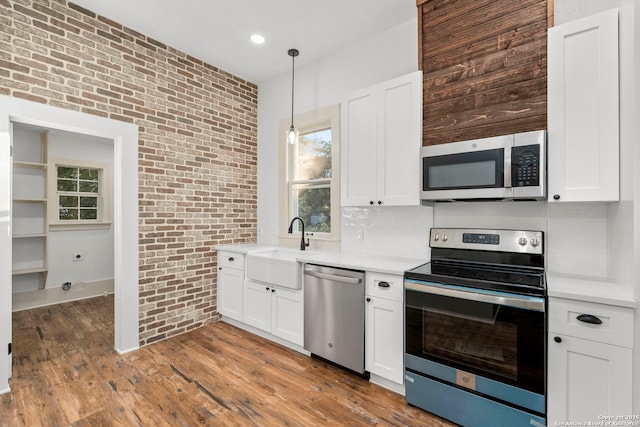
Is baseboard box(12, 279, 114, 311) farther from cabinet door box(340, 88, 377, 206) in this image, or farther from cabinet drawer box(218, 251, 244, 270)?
cabinet door box(340, 88, 377, 206)

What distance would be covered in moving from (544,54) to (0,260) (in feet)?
13.1

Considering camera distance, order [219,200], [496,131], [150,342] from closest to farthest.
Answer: [496,131] → [150,342] → [219,200]

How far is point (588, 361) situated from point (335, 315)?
1570 millimetres

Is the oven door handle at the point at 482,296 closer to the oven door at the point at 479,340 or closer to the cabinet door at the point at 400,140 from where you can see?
the oven door at the point at 479,340

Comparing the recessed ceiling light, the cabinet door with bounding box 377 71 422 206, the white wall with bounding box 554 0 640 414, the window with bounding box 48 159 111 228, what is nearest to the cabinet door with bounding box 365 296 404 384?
the cabinet door with bounding box 377 71 422 206

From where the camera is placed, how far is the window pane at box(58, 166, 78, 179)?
463 cm

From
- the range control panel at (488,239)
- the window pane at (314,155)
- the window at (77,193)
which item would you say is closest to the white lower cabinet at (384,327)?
the range control panel at (488,239)

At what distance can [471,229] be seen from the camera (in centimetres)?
229

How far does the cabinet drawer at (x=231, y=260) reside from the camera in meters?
3.36

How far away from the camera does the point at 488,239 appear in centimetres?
221

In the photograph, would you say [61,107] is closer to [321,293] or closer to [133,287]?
[133,287]

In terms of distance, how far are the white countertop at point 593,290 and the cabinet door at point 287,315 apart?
1.89 m

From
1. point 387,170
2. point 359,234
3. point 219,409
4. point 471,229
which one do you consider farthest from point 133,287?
point 471,229

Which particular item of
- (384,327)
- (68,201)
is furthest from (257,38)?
(68,201)
